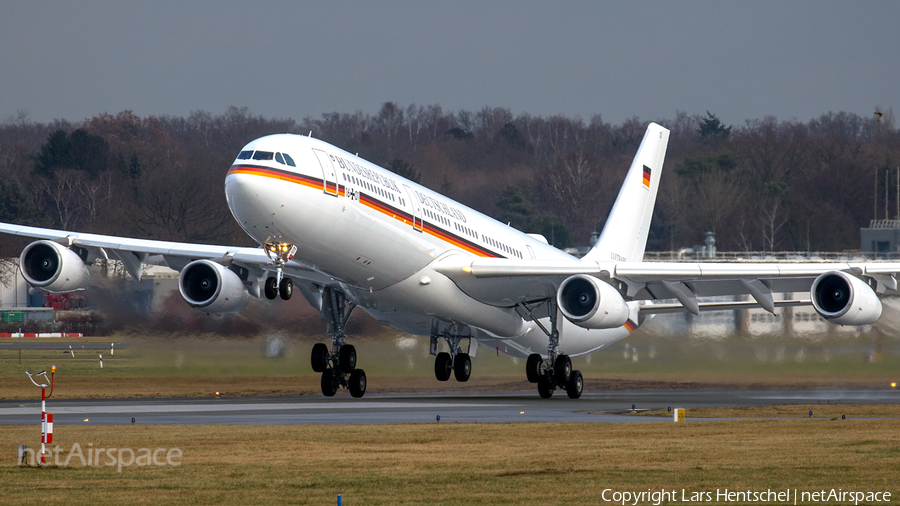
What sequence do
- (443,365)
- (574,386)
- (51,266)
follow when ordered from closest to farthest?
(51,266) < (574,386) < (443,365)

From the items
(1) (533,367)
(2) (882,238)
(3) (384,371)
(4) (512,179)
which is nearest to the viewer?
(1) (533,367)

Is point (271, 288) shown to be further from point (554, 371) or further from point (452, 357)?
point (554, 371)

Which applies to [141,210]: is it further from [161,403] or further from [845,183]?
[845,183]

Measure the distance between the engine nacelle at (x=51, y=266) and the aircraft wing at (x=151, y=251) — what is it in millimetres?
915

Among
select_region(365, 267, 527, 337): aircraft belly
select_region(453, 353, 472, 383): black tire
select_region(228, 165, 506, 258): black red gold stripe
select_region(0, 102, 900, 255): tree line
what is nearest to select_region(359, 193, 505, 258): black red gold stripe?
select_region(228, 165, 506, 258): black red gold stripe

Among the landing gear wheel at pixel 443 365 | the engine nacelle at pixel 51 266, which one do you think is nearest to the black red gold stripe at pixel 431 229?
the landing gear wheel at pixel 443 365

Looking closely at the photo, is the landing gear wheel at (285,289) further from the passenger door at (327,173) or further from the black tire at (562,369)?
the black tire at (562,369)

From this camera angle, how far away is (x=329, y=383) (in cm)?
3469

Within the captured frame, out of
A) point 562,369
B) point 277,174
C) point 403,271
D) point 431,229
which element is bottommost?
point 562,369

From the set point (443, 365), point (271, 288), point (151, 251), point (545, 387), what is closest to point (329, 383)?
point (443, 365)

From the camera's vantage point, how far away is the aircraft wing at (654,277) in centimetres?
3238

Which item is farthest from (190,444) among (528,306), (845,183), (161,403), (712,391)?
(845,183)

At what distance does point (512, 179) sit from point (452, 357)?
8587 centimetres

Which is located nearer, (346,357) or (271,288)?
(271,288)
